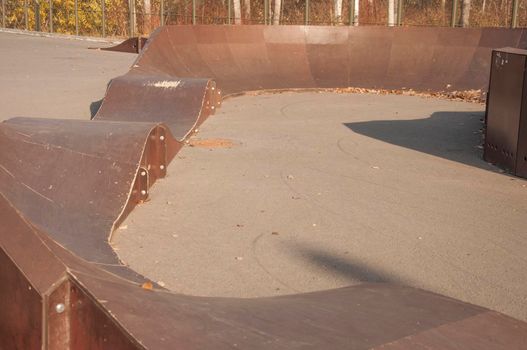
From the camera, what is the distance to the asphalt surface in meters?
5.65

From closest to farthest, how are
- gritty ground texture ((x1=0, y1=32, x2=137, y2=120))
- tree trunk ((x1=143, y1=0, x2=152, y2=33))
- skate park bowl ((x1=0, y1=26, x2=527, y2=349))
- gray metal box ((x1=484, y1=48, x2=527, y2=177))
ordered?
skate park bowl ((x1=0, y1=26, x2=527, y2=349)) → gray metal box ((x1=484, y1=48, x2=527, y2=177)) → gritty ground texture ((x1=0, y1=32, x2=137, y2=120)) → tree trunk ((x1=143, y1=0, x2=152, y2=33))

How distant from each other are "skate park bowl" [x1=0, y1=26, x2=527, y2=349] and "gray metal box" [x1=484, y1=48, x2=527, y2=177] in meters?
3.67

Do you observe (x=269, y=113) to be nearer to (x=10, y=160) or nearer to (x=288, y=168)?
(x=288, y=168)

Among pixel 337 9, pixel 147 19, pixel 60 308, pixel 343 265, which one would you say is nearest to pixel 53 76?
pixel 343 265

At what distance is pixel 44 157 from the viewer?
22.5 feet

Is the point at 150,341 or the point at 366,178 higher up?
the point at 150,341

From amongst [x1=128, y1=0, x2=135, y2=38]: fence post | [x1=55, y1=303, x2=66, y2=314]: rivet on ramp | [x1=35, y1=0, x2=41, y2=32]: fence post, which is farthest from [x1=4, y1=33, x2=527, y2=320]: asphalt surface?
[x1=35, y1=0, x2=41, y2=32]: fence post

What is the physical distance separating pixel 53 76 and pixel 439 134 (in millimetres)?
8024

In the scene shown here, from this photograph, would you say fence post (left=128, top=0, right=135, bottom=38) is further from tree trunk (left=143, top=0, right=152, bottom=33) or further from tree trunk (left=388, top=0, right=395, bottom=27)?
tree trunk (left=388, top=0, right=395, bottom=27)

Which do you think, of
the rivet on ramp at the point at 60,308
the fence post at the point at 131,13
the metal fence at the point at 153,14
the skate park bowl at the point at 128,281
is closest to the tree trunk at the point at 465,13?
the metal fence at the point at 153,14

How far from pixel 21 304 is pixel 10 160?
11.7 feet

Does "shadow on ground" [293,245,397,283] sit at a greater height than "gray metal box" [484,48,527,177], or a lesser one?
lesser

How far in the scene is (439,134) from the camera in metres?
12.1

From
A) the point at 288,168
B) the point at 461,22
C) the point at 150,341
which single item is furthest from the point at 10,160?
the point at 461,22
